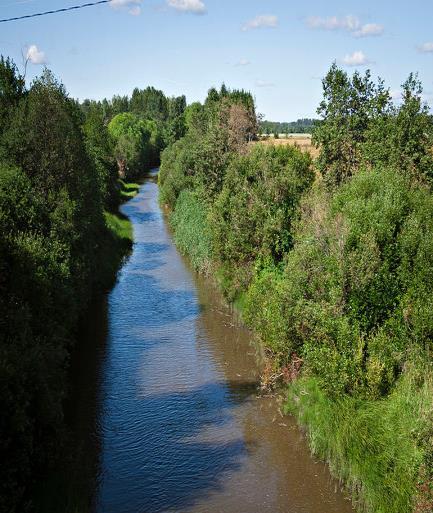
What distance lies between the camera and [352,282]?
67.2 ft

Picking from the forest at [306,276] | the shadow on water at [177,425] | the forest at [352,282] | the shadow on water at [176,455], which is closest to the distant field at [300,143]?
the forest at [352,282]

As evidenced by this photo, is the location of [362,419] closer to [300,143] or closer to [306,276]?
[306,276]

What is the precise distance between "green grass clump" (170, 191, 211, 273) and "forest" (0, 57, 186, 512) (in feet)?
22.5

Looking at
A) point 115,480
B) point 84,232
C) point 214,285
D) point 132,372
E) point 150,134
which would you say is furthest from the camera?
point 150,134

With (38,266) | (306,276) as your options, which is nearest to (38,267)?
(38,266)

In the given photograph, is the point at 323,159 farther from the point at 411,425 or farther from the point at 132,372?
the point at 411,425

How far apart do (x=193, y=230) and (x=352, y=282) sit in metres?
27.5

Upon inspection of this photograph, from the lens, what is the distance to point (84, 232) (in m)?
31.7

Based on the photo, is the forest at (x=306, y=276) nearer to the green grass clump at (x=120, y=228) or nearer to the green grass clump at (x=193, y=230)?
the green grass clump at (x=193, y=230)

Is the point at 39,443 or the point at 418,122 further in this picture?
the point at 418,122

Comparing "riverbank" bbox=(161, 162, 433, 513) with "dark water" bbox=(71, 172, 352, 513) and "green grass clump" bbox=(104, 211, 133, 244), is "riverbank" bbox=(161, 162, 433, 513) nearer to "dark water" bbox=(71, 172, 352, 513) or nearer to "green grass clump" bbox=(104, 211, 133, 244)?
"dark water" bbox=(71, 172, 352, 513)

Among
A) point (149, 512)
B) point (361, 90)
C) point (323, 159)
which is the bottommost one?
point (149, 512)

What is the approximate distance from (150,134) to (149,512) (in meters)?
128

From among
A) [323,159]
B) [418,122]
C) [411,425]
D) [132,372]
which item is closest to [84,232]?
[132,372]
